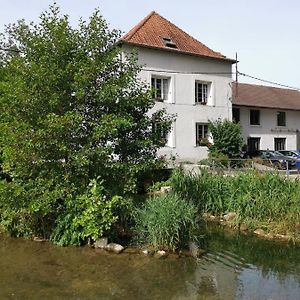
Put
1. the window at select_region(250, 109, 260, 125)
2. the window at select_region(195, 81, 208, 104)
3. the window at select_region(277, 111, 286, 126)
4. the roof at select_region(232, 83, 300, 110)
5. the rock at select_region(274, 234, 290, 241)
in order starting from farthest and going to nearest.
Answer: the window at select_region(277, 111, 286, 126) < the window at select_region(250, 109, 260, 125) < the roof at select_region(232, 83, 300, 110) < the window at select_region(195, 81, 208, 104) < the rock at select_region(274, 234, 290, 241)

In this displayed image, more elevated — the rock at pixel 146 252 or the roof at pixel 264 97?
the roof at pixel 264 97

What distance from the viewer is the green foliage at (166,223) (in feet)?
33.5

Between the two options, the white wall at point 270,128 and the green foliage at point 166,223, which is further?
the white wall at point 270,128

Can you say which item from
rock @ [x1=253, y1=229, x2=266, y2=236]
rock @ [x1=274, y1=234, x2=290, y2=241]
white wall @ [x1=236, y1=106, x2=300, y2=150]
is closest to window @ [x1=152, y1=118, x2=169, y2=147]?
rock @ [x1=253, y1=229, x2=266, y2=236]

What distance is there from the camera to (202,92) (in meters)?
31.7

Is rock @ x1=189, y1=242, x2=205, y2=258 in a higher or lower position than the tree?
lower

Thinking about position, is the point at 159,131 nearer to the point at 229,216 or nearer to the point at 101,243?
the point at 101,243

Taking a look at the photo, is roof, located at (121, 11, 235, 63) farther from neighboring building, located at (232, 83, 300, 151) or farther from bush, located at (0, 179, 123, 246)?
bush, located at (0, 179, 123, 246)

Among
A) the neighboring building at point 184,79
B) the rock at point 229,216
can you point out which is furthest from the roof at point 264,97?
the rock at point 229,216

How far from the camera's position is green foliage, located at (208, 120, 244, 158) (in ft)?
94.0

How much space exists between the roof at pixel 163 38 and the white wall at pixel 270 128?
19.6ft

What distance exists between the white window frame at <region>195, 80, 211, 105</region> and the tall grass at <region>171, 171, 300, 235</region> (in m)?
16.7

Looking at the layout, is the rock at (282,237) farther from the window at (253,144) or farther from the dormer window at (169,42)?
the window at (253,144)

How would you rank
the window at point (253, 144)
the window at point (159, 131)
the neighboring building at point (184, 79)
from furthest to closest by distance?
1. the window at point (253, 144)
2. the neighboring building at point (184, 79)
3. the window at point (159, 131)
